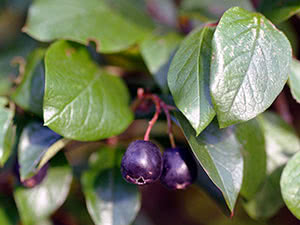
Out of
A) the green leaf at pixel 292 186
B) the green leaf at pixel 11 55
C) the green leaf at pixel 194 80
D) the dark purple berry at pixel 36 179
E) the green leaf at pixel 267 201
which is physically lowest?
the green leaf at pixel 267 201

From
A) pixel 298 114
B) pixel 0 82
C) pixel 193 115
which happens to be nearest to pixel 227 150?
pixel 193 115

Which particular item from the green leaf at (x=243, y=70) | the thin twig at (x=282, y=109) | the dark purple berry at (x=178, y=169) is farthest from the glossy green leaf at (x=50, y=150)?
the thin twig at (x=282, y=109)

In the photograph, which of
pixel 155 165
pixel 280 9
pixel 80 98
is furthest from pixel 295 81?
pixel 80 98

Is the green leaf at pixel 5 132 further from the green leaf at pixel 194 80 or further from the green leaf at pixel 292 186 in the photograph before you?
the green leaf at pixel 292 186

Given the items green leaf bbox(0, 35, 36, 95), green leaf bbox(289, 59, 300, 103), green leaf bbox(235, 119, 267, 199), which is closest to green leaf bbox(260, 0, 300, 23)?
green leaf bbox(289, 59, 300, 103)

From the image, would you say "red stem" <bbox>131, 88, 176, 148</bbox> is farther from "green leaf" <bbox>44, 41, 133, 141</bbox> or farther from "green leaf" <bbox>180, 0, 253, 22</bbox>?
"green leaf" <bbox>180, 0, 253, 22</bbox>

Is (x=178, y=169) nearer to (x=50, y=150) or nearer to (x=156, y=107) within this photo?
(x=156, y=107)

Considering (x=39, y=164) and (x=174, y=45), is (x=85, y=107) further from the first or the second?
(x=174, y=45)
